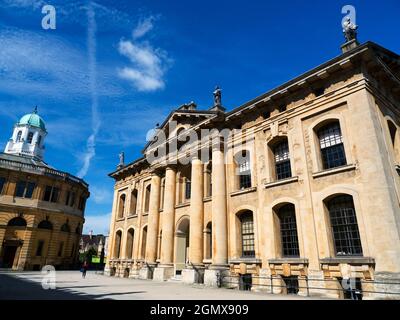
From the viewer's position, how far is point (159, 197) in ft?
85.1

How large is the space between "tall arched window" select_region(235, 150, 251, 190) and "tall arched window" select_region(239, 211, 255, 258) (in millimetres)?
1982

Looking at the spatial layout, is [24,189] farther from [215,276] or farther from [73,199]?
[215,276]

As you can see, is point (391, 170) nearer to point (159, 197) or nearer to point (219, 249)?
point (219, 249)

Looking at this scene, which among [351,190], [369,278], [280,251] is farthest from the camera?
[280,251]

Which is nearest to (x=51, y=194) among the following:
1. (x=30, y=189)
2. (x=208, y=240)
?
(x=30, y=189)

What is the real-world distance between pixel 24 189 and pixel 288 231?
122 feet

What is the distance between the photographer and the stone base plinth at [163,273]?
21.1 meters

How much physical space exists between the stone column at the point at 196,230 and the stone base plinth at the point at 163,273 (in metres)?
2.88

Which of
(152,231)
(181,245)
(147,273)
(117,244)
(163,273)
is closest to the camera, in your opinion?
(163,273)

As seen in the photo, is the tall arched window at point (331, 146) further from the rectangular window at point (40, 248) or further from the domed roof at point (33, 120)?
the domed roof at point (33, 120)

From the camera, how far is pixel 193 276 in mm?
18297

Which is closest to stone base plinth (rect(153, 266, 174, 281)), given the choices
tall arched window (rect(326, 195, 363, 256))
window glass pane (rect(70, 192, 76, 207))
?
tall arched window (rect(326, 195, 363, 256))
